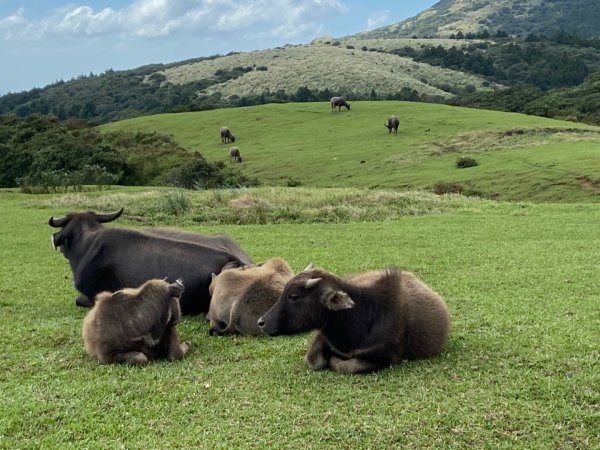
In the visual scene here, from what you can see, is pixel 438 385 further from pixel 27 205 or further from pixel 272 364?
pixel 27 205

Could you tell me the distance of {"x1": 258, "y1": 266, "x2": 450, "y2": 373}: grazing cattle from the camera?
730cm

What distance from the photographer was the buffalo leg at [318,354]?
7.49m

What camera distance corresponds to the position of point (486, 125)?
59375 millimetres

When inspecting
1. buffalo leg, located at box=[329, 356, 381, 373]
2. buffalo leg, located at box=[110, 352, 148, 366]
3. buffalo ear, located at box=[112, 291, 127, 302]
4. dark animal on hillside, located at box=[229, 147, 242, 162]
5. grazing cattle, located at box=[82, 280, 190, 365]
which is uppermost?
buffalo ear, located at box=[112, 291, 127, 302]

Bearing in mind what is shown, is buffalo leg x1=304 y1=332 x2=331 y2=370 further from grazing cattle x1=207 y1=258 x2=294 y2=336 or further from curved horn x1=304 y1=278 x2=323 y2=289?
grazing cattle x1=207 y1=258 x2=294 y2=336

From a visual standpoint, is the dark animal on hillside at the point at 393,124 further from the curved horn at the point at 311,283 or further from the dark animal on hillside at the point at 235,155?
the curved horn at the point at 311,283

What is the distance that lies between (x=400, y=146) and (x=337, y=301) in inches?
1926

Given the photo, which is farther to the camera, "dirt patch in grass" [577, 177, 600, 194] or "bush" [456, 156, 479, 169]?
"bush" [456, 156, 479, 169]

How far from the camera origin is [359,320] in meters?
7.41

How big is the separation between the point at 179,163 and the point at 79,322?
44431 millimetres

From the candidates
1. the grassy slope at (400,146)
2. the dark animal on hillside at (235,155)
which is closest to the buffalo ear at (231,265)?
the grassy slope at (400,146)

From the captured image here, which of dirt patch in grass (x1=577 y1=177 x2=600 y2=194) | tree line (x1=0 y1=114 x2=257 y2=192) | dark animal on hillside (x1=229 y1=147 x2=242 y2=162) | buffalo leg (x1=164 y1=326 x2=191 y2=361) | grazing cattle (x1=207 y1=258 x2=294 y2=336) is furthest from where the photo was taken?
dark animal on hillside (x1=229 y1=147 x2=242 y2=162)

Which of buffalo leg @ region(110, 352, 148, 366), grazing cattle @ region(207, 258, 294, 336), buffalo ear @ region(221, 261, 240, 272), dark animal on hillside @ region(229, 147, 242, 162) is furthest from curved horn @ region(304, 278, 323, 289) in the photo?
dark animal on hillside @ region(229, 147, 242, 162)

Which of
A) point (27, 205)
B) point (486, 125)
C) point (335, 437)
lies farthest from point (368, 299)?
point (486, 125)
